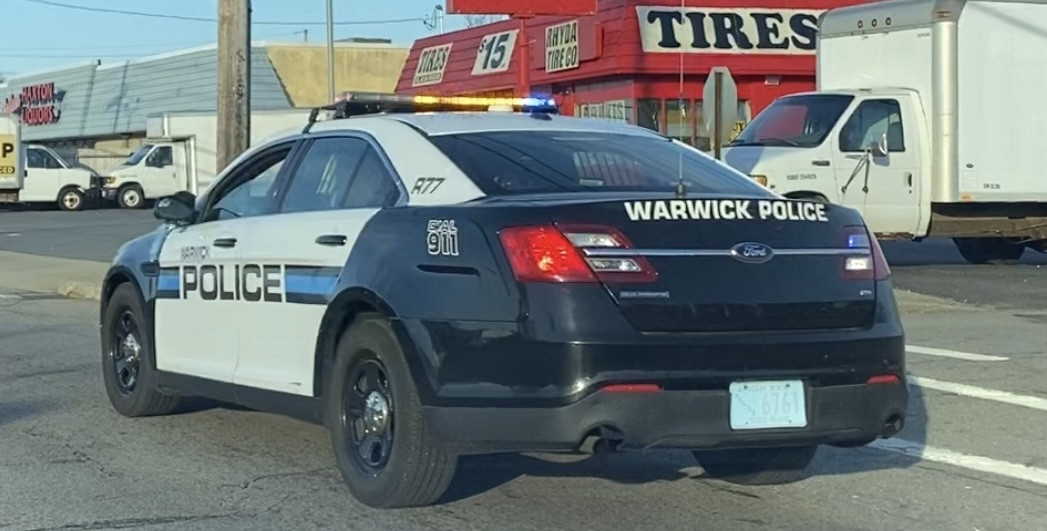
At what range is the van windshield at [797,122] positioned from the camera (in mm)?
17672

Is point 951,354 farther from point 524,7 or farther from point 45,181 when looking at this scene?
point 45,181

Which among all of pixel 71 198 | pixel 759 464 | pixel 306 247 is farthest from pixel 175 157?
pixel 759 464

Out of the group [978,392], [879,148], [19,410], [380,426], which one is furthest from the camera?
[879,148]

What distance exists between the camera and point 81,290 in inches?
710

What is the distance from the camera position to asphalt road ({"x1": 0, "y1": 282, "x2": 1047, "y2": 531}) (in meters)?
6.49

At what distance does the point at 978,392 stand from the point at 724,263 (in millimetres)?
4487

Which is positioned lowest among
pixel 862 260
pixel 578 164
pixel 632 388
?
pixel 632 388

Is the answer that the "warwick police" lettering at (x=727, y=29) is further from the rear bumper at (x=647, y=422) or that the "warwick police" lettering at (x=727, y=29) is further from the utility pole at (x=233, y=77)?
the rear bumper at (x=647, y=422)

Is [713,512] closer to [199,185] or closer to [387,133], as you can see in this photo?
[387,133]

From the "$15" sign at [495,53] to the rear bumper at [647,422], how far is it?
27.9 m

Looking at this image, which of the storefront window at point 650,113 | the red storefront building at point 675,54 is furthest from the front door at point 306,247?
the storefront window at point 650,113

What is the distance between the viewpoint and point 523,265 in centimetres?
579

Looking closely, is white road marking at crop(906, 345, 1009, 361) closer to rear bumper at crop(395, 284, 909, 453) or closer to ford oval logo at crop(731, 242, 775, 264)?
rear bumper at crop(395, 284, 909, 453)

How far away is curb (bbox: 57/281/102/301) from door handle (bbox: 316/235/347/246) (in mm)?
11265
